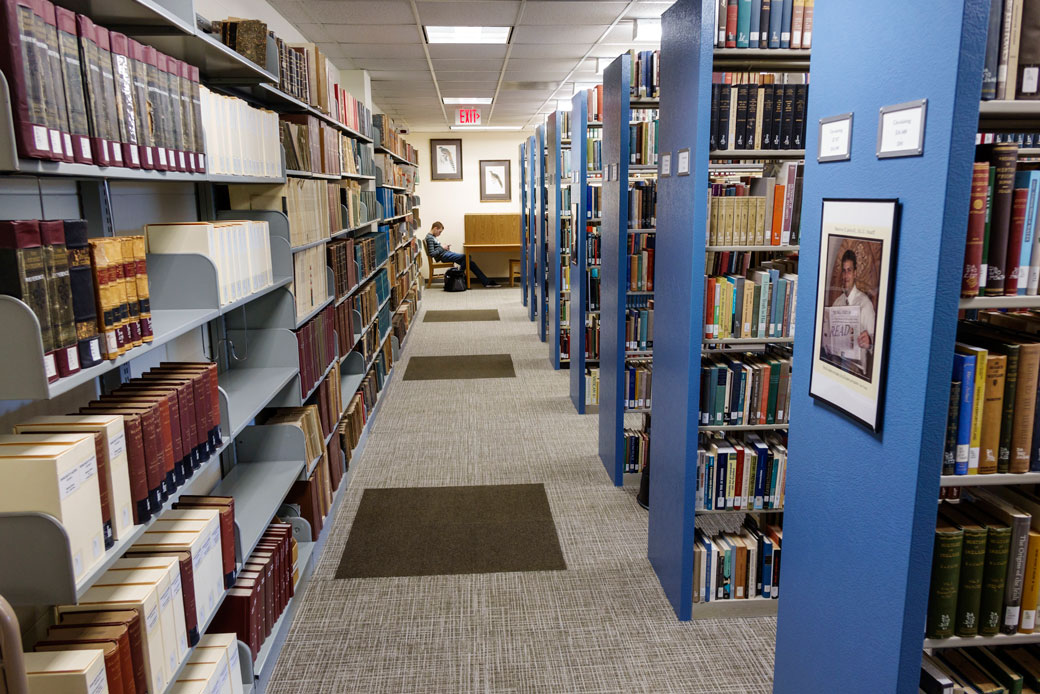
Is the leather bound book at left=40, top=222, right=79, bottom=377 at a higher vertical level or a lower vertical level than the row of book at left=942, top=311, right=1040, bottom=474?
higher

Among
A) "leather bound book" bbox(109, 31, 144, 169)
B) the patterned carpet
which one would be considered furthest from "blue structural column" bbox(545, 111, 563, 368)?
"leather bound book" bbox(109, 31, 144, 169)

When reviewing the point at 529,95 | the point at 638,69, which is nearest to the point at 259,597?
the point at 638,69

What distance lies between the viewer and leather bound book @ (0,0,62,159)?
1.12 metres

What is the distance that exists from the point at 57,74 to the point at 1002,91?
1.75 metres

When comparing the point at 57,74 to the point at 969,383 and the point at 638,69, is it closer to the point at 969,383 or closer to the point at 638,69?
the point at 969,383

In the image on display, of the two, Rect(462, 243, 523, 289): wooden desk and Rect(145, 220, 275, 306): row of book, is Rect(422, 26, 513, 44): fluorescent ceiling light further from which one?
Rect(462, 243, 523, 289): wooden desk

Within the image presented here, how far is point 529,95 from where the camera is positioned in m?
9.33

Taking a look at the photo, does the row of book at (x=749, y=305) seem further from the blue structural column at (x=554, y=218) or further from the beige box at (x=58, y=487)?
the blue structural column at (x=554, y=218)

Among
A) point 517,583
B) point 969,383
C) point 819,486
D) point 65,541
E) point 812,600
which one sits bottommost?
point 517,583

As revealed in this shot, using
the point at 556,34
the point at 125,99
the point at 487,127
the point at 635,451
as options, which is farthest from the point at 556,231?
the point at 487,127

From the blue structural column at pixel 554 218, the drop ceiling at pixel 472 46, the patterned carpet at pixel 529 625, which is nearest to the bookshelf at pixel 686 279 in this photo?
the patterned carpet at pixel 529 625

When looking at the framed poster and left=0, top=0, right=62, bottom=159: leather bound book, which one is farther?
the framed poster

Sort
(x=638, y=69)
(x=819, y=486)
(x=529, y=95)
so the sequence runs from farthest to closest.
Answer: (x=529, y=95), (x=638, y=69), (x=819, y=486)

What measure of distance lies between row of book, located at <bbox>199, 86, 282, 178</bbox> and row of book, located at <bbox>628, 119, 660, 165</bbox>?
2106mm
